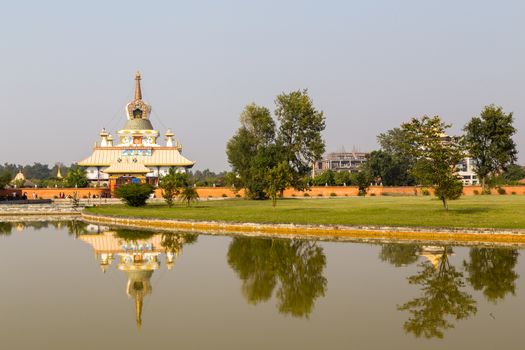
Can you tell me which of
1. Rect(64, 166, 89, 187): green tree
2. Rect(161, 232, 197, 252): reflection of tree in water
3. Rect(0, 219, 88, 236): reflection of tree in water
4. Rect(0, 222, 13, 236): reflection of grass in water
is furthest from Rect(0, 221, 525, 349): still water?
Rect(64, 166, 89, 187): green tree

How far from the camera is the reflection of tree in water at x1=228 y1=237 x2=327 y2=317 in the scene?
50.4ft

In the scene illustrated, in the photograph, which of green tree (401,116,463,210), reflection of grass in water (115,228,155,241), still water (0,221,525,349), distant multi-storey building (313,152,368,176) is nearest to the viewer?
still water (0,221,525,349)

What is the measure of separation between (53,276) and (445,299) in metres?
11.5

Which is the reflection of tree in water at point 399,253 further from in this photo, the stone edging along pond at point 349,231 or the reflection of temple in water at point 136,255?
the reflection of temple in water at point 136,255

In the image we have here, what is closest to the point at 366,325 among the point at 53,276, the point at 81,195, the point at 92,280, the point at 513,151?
the point at 92,280

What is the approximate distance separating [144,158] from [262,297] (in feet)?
236

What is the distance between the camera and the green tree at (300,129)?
65.3m

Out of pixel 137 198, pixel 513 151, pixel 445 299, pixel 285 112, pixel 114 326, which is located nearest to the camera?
pixel 114 326

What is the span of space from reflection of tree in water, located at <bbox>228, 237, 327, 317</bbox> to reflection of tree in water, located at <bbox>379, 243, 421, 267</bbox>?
2.37 meters

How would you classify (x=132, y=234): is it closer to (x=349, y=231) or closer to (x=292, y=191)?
(x=349, y=231)

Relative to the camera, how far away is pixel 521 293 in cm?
1581

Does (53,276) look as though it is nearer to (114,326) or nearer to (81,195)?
(114,326)

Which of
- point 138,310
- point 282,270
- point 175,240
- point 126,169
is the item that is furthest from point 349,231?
point 126,169

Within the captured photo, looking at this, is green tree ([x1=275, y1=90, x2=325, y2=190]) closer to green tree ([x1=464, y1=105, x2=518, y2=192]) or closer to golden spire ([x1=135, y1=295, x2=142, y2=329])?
green tree ([x1=464, y1=105, x2=518, y2=192])
